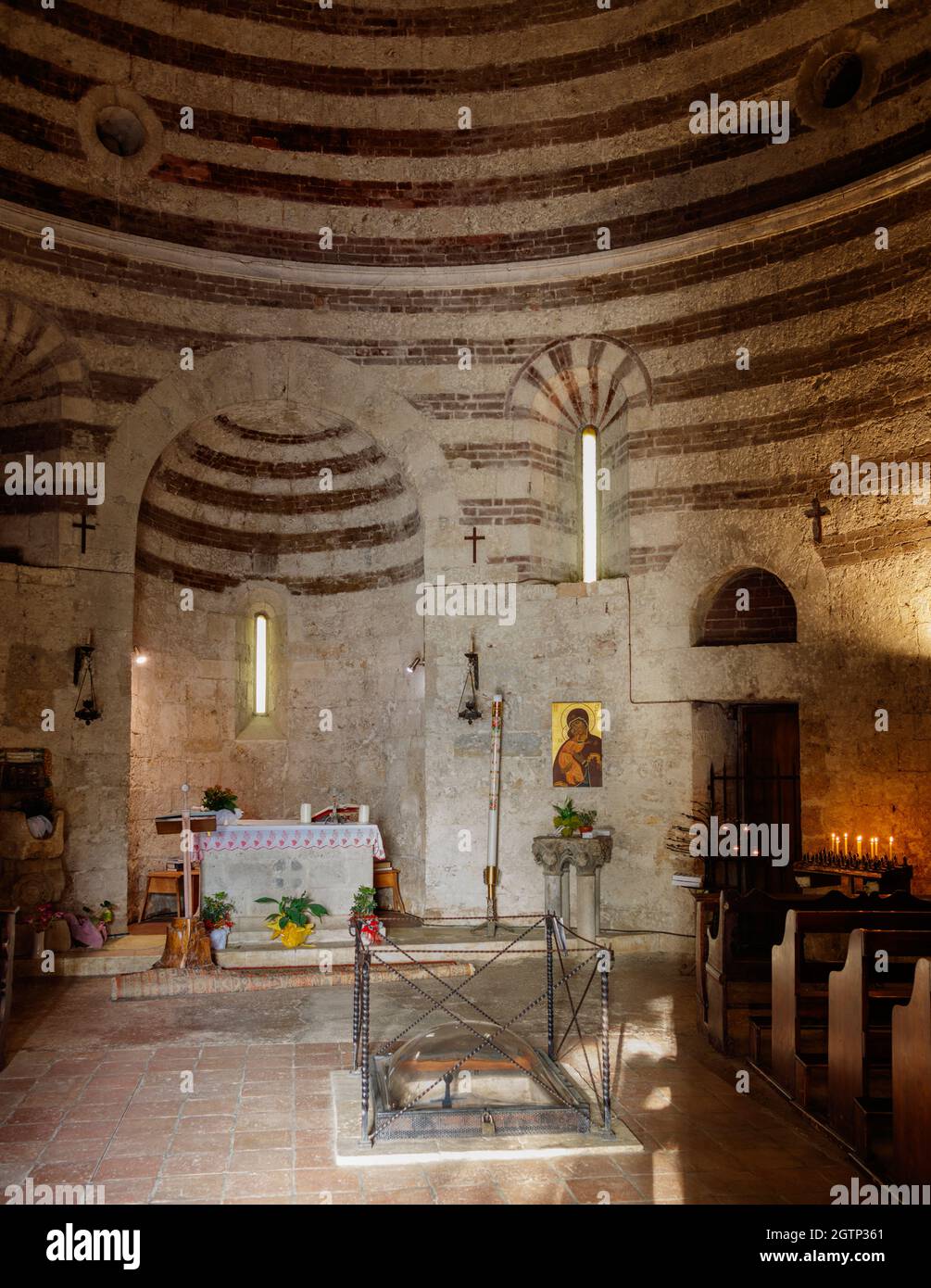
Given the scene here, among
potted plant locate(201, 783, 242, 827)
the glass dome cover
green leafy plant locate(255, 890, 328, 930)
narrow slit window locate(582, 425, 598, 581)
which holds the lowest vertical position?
the glass dome cover

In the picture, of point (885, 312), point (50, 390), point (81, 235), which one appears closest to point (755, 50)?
point (885, 312)

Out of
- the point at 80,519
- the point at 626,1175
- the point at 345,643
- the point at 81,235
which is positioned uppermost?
the point at 81,235

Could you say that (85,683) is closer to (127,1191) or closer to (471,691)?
(471,691)

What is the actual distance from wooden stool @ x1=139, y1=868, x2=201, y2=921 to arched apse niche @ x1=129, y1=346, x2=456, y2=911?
0.31m

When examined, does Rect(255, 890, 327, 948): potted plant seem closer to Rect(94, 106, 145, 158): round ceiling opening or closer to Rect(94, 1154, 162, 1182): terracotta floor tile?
Rect(94, 1154, 162, 1182): terracotta floor tile

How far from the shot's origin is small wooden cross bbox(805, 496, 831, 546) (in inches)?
440

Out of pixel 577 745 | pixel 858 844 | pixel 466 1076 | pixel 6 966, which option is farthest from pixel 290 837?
pixel 858 844

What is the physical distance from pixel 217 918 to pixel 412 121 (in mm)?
10007

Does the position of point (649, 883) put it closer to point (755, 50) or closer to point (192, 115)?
point (755, 50)

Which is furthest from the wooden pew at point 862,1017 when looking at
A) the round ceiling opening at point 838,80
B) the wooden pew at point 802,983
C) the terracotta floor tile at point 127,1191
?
the round ceiling opening at point 838,80

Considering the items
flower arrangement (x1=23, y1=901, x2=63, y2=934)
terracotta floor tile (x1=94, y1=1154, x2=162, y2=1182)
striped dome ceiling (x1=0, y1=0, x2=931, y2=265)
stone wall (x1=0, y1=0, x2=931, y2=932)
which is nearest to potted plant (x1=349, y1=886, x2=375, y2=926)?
stone wall (x1=0, y1=0, x2=931, y2=932)

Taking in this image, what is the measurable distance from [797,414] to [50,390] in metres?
8.43

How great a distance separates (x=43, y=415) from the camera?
11906mm

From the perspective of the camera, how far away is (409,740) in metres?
13.9
